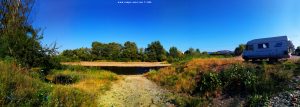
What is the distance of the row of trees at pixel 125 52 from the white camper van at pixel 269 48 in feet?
142

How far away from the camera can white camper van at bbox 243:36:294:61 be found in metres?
23.3

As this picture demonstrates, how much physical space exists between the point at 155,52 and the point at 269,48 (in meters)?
55.1

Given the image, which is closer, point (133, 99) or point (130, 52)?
point (133, 99)

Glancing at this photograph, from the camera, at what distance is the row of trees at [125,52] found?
239 feet

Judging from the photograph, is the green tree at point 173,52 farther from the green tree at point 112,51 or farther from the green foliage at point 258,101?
the green foliage at point 258,101

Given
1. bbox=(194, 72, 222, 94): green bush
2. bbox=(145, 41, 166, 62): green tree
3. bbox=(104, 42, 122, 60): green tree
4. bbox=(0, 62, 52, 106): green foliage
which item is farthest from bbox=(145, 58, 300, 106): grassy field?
bbox=(145, 41, 166, 62): green tree

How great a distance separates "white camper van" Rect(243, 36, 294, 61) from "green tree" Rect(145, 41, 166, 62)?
48.7m

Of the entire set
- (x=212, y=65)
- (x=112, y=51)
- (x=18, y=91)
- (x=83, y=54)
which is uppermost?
(x=112, y=51)

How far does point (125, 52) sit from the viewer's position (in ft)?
245

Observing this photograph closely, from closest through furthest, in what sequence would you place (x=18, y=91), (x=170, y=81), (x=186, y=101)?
(x=18, y=91) < (x=186, y=101) < (x=170, y=81)

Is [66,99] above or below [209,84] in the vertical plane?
above

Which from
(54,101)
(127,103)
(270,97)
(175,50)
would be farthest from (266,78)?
(175,50)

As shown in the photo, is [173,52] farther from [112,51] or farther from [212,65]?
[212,65]

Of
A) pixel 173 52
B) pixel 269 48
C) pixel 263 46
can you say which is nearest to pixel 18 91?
pixel 269 48
